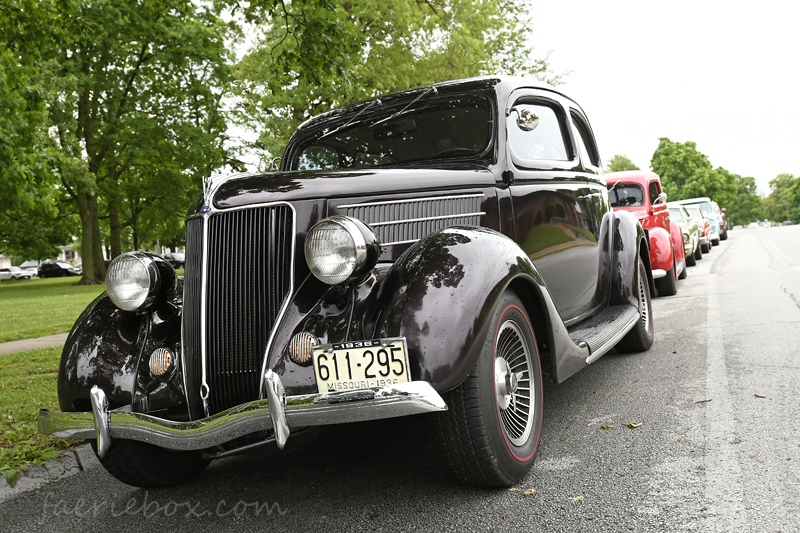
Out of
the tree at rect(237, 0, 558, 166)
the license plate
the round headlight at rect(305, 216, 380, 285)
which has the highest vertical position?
the tree at rect(237, 0, 558, 166)

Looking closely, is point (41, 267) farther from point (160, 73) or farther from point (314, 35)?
point (314, 35)

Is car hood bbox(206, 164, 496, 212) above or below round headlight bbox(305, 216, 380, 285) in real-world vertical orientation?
above

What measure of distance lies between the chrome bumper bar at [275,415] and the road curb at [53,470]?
3.78ft

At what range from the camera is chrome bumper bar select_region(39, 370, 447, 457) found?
7.79 ft

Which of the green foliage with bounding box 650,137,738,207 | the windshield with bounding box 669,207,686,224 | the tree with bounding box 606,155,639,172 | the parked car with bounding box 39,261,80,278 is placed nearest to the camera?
the windshield with bounding box 669,207,686,224

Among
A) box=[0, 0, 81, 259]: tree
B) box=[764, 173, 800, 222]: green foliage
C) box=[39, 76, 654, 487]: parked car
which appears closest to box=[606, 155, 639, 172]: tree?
box=[764, 173, 800, 222]: green foliage

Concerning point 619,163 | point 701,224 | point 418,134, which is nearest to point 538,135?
point 418,134

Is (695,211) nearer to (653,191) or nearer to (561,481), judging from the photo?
(653,191)

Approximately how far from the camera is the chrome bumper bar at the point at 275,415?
2.38 m

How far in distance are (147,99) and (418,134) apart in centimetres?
2224

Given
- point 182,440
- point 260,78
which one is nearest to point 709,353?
point 182,440

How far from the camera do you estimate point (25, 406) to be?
4812 millimetres

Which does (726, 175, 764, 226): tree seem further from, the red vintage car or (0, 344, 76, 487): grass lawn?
(0, 344, 76, 487): grass lawn

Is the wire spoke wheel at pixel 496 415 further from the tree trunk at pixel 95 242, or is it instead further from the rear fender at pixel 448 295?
the tree trunk at pixel 95 242
